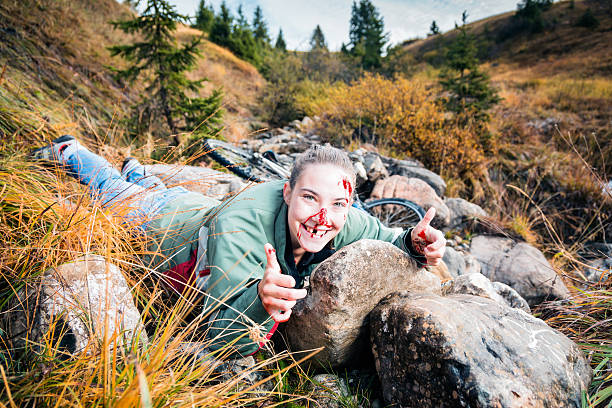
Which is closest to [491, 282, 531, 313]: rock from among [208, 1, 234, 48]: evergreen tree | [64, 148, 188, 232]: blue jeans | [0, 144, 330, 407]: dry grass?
[0, 144, 330, 407]: dry grass

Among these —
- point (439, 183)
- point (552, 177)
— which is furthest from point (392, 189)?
point (552, 177)

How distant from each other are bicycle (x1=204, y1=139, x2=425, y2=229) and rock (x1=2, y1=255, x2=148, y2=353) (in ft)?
8.92

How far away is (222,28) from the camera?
2362 centimetres

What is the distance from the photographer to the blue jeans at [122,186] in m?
2.22

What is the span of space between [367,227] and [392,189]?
2534 millimetres

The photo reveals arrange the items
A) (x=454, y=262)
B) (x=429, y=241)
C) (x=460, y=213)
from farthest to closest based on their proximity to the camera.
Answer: (x=460, y=213) → (x=454, y=262) → (x=429, y=241)

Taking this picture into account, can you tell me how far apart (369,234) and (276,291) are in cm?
130

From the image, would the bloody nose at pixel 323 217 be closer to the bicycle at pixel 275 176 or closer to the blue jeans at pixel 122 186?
the blue jeans at pixel 122 186

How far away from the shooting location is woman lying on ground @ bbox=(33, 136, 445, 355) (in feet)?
4.43

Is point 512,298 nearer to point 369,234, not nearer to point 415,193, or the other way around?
point 369,234

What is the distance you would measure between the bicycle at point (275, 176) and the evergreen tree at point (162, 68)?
0.85 meters

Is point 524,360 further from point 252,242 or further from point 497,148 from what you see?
point 497,148

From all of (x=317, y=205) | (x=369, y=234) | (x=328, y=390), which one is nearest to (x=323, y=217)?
(x=317, y=205)

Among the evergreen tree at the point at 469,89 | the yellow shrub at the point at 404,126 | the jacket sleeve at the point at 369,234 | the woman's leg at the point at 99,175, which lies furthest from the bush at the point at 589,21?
the woman's leg at the point at 99,175
